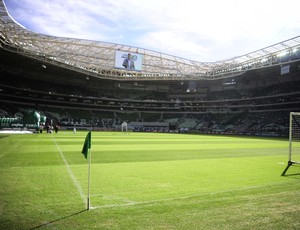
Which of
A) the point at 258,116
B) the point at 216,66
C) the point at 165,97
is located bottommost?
the point at 258,116

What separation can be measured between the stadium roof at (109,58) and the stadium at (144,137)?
11.3 inches

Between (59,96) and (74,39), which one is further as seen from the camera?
(59,96)

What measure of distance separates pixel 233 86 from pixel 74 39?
4863 cm

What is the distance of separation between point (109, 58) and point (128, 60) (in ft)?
21.6

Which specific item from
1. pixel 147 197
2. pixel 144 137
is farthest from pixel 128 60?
pixel 147 197

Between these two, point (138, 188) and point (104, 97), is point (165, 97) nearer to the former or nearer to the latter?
point (104, 97)

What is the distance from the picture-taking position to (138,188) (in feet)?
29.8

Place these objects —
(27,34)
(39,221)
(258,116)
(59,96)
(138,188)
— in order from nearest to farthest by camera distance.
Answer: (39,221) < (138,188) < (27,34) < (258,116) < (59,96)

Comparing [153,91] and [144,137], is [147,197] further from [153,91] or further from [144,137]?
[153,91]

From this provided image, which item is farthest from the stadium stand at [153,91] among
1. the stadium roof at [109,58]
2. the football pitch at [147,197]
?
the football pitch at [147,197]

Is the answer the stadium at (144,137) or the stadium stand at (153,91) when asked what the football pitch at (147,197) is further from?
the stadium stand at (153,91)

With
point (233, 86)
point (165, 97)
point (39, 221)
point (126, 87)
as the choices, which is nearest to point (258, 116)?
point (233, 86)

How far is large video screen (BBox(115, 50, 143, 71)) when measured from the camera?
61219mm

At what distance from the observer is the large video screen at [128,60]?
61219mm
